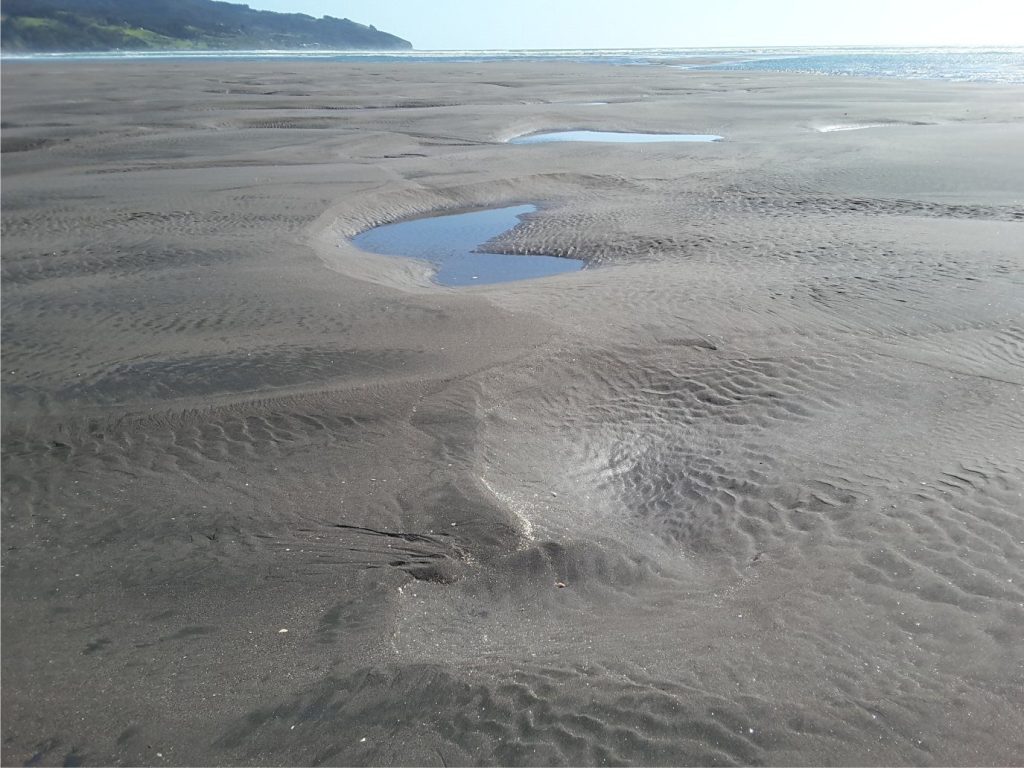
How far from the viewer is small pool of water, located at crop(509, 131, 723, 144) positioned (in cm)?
2273

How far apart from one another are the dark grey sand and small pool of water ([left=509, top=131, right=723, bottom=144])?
9.83m

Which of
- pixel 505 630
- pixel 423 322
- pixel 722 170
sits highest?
pixel 722 170

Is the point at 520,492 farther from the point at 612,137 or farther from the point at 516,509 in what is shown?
the point at 612,137

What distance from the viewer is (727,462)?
20.1 ft

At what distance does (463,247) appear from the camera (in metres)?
12.6

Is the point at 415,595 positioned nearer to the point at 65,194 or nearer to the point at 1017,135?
the point at 65,194

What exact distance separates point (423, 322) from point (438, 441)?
2623 millimetres

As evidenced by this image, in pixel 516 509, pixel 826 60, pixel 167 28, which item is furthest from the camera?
pixel 167 28

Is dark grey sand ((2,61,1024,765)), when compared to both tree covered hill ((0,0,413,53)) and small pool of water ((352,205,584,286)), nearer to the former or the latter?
small pool of water ((352,205,584,286))

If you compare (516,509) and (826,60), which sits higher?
(826,60)

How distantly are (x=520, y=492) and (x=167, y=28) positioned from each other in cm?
14216

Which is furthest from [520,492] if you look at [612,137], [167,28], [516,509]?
[167,28]

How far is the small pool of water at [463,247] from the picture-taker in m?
11.2

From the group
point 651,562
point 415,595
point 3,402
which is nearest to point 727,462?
point 651,562
